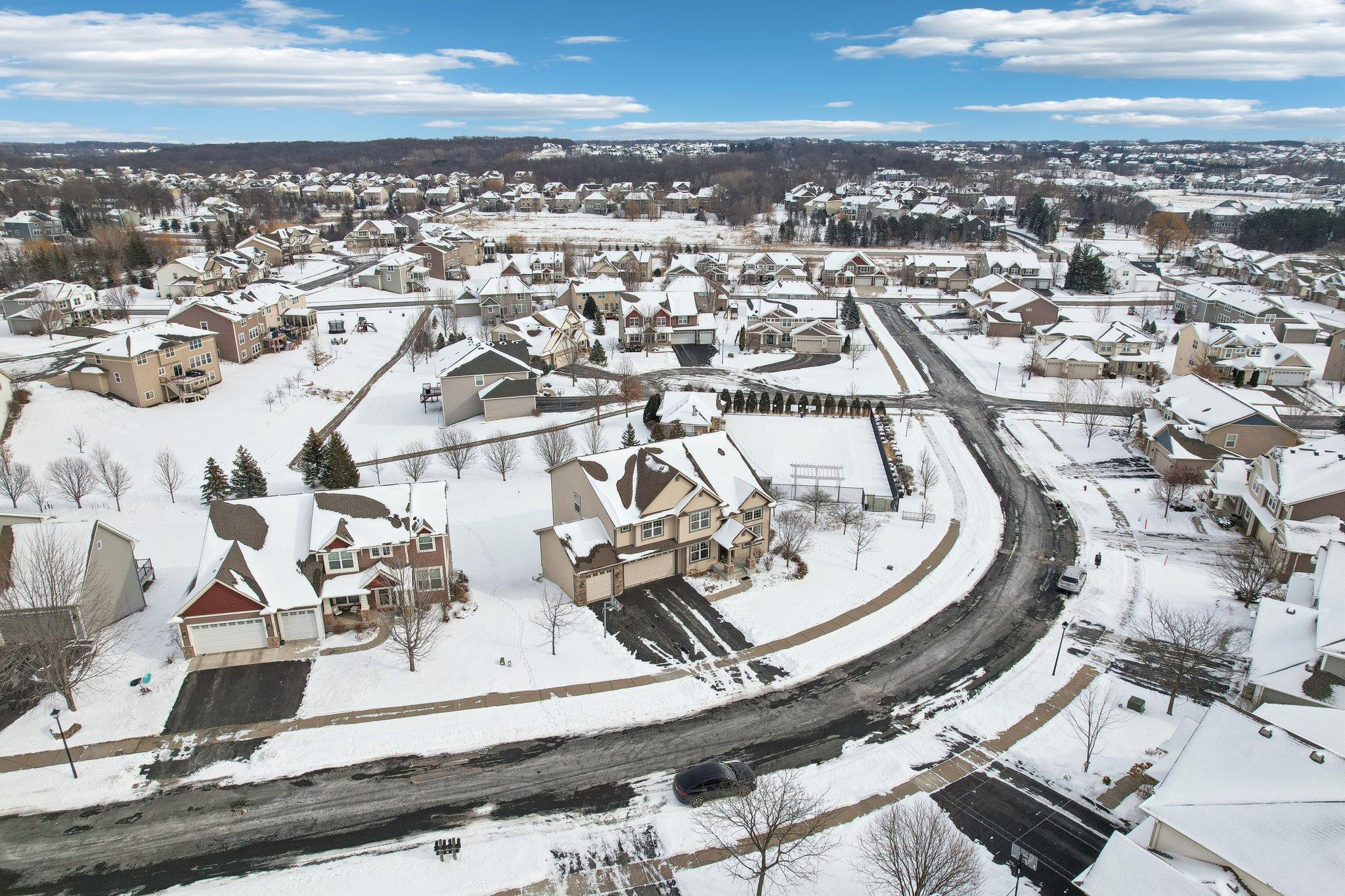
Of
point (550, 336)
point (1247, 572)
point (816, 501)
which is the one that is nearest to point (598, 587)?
point (816, 501)

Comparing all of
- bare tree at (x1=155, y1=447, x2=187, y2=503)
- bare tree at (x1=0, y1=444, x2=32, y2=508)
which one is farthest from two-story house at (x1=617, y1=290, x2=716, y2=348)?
bare tree at (x1=0, y1=444, x2=32, y2=508)

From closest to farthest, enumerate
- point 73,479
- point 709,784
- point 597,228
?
point 709,784 < point 73,479 < point 597,228

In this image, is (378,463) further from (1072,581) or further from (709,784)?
(1072,581)

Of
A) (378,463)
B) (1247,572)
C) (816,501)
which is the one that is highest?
(378,463)

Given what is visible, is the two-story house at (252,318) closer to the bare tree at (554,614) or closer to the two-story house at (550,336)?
the two-story house at (550,336)

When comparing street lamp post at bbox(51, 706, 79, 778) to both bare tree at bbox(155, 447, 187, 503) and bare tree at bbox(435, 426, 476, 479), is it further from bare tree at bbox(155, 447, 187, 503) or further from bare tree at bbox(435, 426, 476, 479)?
bare tree at bbox(435, 426, 476, 479)

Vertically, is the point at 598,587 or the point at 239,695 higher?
the point at 598,587
